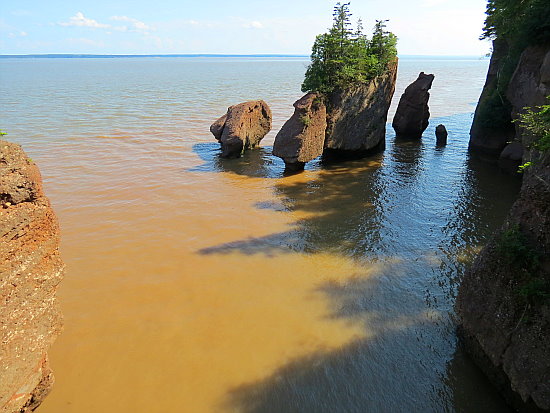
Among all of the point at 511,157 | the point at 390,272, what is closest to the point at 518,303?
the point at 390,272

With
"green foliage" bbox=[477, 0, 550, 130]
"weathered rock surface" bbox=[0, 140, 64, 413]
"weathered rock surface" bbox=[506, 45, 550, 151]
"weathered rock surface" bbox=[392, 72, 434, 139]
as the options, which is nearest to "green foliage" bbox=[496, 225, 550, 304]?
"weathered rock surface" bbox=[0, 140, 64, 413]

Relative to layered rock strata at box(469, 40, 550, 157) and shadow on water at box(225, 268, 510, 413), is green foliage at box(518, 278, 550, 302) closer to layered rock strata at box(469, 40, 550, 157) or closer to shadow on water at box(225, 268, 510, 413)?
shadow on water at box(225, 268, 510, 413)

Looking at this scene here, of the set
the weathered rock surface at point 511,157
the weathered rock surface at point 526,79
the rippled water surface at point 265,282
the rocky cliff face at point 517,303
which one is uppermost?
the weathered rock surface at point 526,79

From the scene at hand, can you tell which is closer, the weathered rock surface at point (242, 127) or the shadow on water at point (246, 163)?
the shadow on water at point (246, 163)

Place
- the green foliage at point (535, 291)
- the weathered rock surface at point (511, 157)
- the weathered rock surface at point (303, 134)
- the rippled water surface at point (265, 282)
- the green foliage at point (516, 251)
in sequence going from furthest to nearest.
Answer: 1. the weathered rock surface at point (511, 157)
2. the weathered rock surface at point (303, 134)
3. the rippled water surface at point (265, 282)
4. the green foliage at point (516, 251)
5. the green foliage at point (535, 291)

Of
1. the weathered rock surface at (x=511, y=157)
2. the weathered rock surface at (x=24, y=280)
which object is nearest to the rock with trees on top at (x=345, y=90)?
the weathered rock surface at (x=511, y=157)

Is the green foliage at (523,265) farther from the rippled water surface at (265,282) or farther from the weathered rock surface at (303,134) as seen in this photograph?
the weathered rock surface at (303,134)

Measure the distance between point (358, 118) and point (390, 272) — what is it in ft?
38.9

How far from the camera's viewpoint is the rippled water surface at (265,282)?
6.46m

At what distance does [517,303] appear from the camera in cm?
570

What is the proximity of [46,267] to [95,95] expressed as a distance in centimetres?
4482

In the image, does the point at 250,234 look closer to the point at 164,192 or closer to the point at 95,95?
the point at 164,192

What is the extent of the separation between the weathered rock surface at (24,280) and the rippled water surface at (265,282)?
1.61 metres

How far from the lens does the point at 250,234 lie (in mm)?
11891
